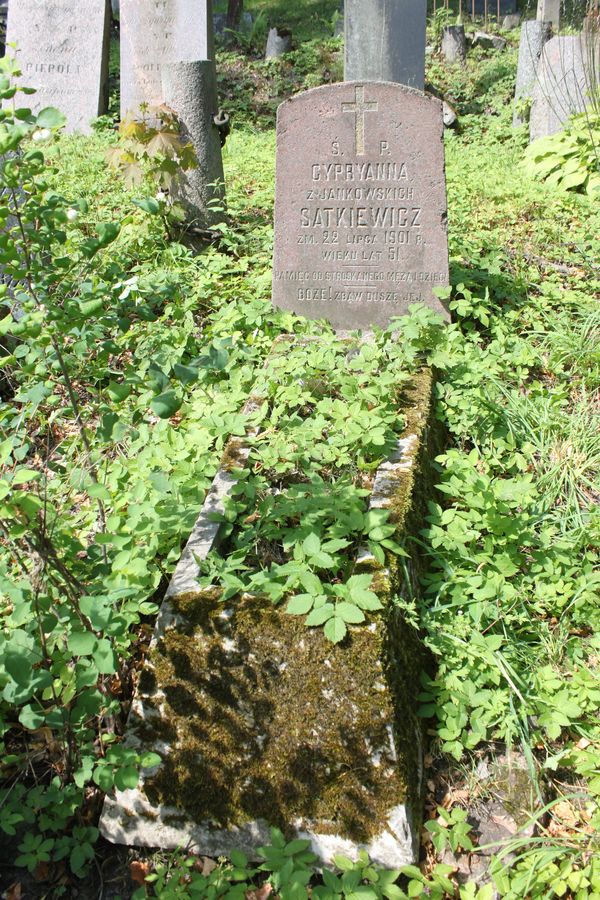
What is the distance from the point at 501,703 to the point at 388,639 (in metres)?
0.46

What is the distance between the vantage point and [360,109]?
4.05 metres

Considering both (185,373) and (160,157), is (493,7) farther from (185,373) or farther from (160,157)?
(185,373)

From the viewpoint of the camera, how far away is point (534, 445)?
366 centimetres

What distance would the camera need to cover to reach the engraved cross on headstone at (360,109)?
4.04 meters

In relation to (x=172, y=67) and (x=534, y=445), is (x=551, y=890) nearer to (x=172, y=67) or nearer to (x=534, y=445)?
(x=534, y=445)

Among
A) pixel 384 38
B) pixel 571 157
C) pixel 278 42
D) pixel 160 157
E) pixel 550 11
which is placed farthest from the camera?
pixel 278 42

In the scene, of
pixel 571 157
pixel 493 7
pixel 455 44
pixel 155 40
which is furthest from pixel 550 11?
pixel 493 7

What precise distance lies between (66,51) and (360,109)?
246 inches

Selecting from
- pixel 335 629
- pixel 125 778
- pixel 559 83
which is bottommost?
pixel 125 778

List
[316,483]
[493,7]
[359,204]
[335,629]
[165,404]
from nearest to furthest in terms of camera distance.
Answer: [165,404] < [335,629] < [316,483] < [359,204] < [493,7]

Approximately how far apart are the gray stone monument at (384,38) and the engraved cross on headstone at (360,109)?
3714 mm

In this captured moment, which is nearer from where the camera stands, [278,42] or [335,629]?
[335,629]

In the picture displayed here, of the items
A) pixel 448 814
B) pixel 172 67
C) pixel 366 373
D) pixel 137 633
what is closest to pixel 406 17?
pixel 172 67

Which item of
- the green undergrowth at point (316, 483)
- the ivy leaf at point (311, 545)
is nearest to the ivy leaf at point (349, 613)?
the green undergrowth at point (316, 483)
